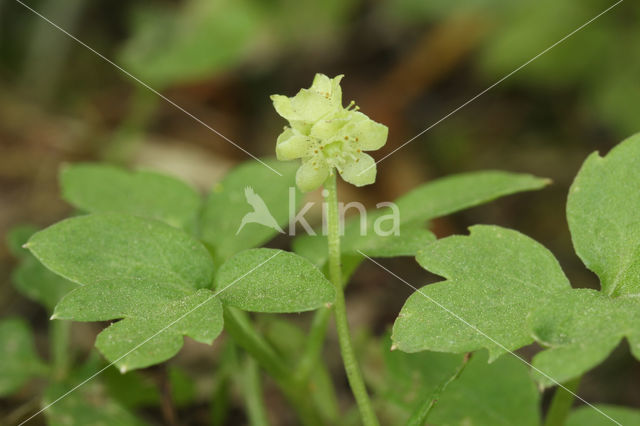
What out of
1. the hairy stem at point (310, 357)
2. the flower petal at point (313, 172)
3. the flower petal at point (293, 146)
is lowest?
the hairy stem at point (310, 357)

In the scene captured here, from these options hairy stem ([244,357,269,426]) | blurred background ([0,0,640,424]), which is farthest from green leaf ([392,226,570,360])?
blurred background ([0,0,640,424])

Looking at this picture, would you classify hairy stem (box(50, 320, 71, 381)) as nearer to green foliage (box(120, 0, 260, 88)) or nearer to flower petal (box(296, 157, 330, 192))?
flower petal (box(296, 157, 330, 192))

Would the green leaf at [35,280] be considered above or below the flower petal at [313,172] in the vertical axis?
below

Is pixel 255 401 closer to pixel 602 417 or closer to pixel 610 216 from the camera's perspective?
pixel 602 417

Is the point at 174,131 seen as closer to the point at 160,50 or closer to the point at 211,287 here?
the point at 160,50

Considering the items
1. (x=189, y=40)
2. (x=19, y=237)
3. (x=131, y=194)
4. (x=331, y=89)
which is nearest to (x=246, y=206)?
A: (x=131, y=194)

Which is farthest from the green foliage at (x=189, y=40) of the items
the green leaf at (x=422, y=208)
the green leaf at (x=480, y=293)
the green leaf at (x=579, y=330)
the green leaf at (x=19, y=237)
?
the green leaf at (x=579, y=330)

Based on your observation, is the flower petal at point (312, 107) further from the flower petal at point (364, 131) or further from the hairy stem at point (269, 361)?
the hairy stem at point (269, 361)

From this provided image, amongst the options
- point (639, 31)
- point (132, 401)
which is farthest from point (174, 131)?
point (639, 31)
